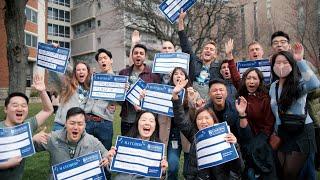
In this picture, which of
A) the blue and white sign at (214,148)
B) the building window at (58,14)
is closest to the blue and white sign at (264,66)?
the blue and white sign at (214,148)

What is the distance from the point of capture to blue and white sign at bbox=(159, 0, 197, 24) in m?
6.42

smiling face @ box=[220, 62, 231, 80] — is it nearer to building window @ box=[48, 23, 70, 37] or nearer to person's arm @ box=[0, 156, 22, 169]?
person's arm @ box=[0, 156, 22, 169]

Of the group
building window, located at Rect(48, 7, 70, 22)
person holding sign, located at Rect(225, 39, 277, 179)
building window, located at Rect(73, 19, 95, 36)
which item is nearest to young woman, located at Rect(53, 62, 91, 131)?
person holding sign, located at Rect(225, 39, 277, 179)

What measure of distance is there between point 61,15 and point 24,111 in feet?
177

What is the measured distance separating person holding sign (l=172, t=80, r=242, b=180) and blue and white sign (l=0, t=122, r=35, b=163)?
169 cm

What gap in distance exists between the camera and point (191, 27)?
24969mm

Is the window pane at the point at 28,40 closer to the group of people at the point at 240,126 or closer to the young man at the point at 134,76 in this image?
the young man at the point at 134,76

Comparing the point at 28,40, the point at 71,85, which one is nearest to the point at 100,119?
the point at 71,85

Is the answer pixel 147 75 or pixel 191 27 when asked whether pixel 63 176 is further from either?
pixel 191 27

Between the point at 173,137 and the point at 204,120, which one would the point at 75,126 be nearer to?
the point at 173,137

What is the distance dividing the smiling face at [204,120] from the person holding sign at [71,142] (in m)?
1.12

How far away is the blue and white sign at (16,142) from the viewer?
406 centimetres

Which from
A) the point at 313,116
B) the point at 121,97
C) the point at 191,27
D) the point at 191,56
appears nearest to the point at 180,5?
the point at 191,56

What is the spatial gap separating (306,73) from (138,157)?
81.1 inches
